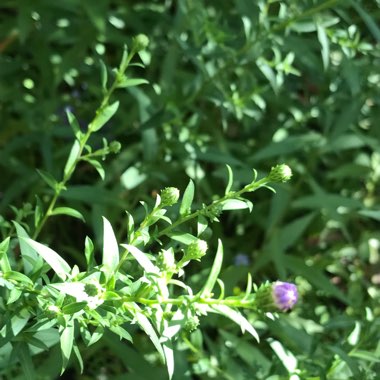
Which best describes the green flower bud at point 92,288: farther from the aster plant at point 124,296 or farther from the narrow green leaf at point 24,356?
the narrow green leaf at point 24,356

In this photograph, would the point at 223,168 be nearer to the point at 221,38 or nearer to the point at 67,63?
the point at 221,38

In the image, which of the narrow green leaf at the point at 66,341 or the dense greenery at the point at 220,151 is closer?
the narrow green leaf at the point at 66,341

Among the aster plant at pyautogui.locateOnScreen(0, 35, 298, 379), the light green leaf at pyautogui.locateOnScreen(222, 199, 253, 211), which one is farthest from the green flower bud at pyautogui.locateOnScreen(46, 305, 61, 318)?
the light green leaf at pyautogui.locateOnScreen(222, 199, 253, 211)

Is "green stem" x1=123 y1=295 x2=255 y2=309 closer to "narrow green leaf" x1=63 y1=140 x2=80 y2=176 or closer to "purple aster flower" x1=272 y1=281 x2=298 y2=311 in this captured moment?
"purple aster flower" x1=272 y1=281 x2=298 y2=311

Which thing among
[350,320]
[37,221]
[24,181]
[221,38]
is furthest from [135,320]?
[24,181]

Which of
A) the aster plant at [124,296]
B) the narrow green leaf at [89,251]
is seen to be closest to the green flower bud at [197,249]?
the aster plant at [124,296]

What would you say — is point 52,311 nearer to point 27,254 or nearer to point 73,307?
point 73,307
